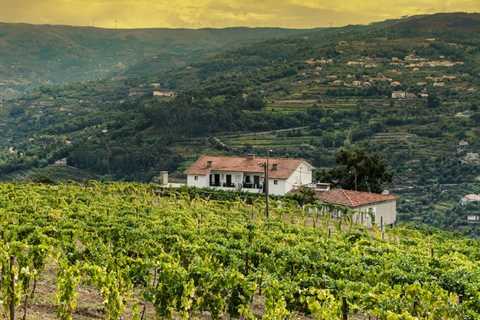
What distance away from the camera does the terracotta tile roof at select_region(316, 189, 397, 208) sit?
171 feet

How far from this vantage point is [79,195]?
147 ft

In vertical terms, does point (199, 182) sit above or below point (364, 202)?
below

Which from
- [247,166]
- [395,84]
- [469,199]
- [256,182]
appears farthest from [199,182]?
[395,84]

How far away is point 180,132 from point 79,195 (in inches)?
3200

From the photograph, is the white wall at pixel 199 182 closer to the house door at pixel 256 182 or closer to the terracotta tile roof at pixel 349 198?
the house door at pixel 256 182

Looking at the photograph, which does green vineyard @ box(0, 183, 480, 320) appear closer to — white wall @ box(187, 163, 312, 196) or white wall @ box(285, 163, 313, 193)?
white wall @ box(187, 163, 312, 196)

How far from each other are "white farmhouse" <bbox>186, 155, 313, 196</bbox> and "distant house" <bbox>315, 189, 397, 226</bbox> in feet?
16.8

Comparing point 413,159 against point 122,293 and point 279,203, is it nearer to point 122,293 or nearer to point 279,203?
point 279,203

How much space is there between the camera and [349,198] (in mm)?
52531

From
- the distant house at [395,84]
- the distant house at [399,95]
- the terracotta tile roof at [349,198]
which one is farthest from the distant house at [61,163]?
the terracotta tile roof at [349,198]

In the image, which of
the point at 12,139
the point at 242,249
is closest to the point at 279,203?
the point at 242,249

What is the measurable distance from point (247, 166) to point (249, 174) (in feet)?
3.00

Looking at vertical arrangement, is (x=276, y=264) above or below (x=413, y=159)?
above

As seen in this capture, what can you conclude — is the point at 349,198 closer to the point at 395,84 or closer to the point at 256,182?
the point at 256,182
